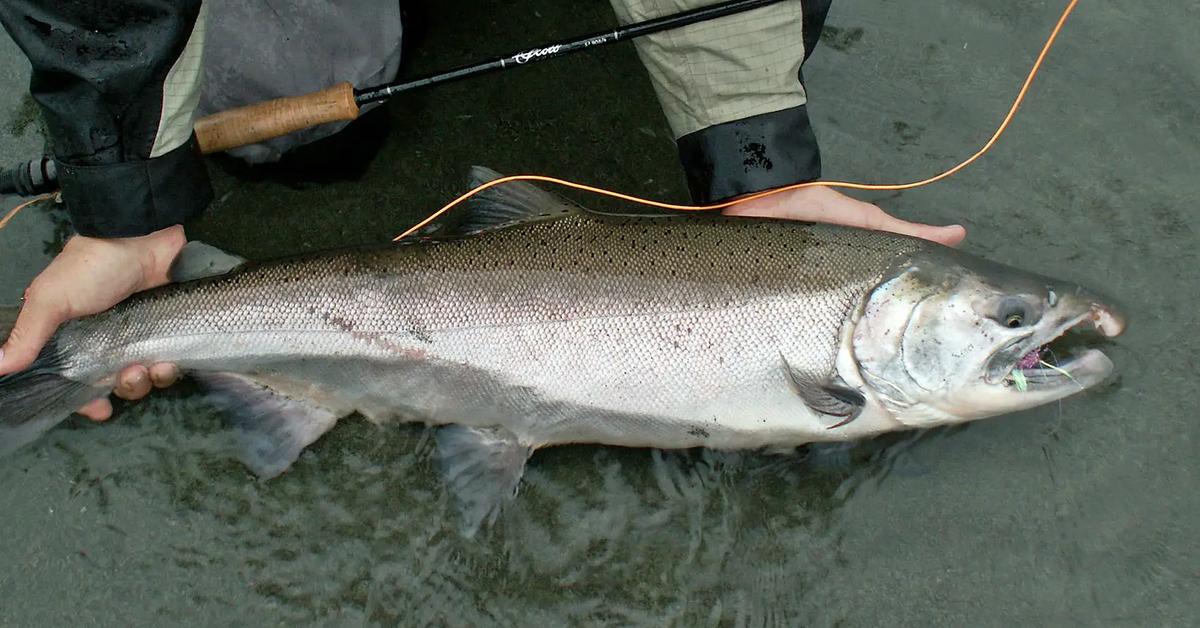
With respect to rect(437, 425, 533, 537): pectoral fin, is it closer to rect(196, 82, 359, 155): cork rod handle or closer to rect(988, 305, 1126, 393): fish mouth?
rect(196, 82, 359, 155): cork rod handle

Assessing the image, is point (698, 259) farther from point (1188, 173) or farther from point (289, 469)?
point (1188, 173)

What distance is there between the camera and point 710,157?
8.07 feet

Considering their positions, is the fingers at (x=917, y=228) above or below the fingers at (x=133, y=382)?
above

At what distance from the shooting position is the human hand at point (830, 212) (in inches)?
100

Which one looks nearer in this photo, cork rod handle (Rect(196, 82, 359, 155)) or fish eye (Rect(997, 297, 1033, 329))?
fish eye (Rect(997, 297, 1033, 329))

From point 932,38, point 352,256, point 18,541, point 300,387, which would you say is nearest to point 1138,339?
point 932,38

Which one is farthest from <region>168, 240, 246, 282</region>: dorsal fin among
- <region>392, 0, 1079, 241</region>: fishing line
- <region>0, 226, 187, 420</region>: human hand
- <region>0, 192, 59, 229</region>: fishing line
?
<region>0, 192, 59, 229</region>: fishing line

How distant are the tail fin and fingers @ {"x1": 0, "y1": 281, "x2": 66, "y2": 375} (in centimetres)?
3

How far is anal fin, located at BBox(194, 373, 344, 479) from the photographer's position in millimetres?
2506

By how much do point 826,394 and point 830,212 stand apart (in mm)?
596

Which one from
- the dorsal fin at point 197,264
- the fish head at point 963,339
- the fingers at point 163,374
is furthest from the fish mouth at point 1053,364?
the fingers at point 163,374

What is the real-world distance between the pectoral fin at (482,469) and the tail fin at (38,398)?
1.01 metres

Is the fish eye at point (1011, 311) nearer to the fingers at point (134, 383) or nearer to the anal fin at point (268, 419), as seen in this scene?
the anal fin at point (268, 419)

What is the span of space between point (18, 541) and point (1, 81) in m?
1.59
